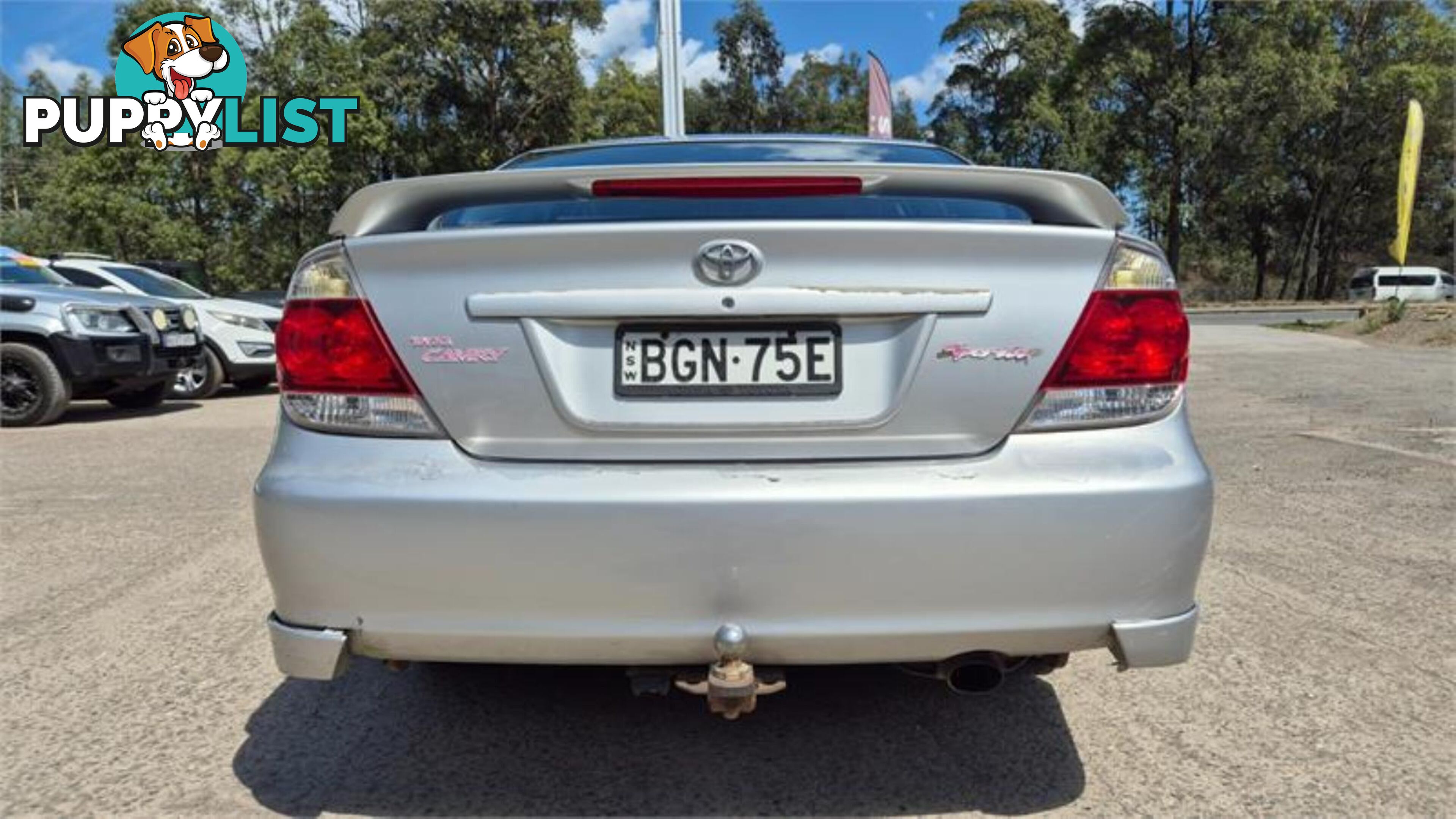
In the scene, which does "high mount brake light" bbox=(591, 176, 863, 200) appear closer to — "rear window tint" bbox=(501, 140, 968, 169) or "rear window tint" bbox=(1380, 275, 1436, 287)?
"rear window tint" bbox=(501, 140, 968, 169)

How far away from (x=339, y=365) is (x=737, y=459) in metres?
0.79

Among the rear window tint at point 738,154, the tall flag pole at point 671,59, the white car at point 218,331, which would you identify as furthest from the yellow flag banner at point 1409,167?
the rear window tint at point 738,154

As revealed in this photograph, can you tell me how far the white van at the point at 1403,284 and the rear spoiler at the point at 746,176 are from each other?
41.8 m

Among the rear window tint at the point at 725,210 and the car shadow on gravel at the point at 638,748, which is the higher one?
Result: the rear window tint at the point at 725,210

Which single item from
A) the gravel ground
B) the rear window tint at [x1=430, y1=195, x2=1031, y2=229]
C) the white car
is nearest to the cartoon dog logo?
the white car

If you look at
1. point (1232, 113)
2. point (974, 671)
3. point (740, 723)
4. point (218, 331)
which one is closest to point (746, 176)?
point (974, 671)

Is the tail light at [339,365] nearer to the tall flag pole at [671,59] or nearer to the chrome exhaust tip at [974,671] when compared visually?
the chrome exhaust tip at [974,671]

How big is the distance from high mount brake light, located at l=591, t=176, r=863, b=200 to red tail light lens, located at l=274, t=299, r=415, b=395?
1.77ft

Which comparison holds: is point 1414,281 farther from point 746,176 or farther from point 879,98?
point 746,176

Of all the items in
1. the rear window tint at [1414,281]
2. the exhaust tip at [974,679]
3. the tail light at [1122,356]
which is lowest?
the rear window tint at [1414,281]

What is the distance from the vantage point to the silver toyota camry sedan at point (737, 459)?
177 cm

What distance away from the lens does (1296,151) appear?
3788cm

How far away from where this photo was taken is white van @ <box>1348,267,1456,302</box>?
3819cm

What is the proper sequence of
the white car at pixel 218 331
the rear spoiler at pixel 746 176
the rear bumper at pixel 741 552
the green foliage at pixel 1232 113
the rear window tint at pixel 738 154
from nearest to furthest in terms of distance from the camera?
Answer: the rear bumper at pixel 741 552, the rear spoiler at pixel 746 176, the rear window tint at pixel 738 154, the white car at pixel 218 331, the green foliage at pixel 1232 113
